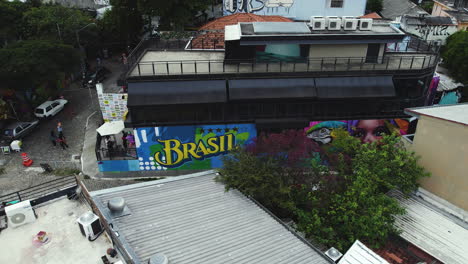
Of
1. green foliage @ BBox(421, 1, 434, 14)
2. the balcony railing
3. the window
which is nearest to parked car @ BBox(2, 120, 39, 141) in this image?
the balcony railing

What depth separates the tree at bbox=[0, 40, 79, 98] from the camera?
31875mm

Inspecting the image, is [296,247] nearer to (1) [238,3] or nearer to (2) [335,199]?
(2) [335,199]

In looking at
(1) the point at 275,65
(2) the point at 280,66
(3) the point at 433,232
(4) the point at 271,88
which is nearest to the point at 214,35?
(1) the point at 275,65

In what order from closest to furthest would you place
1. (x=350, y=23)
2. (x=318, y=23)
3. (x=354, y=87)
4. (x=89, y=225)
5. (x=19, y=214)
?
1. (x=89, y=225)
2. (x=19, y=214)
3. (x=354, y=87)
4. (x=350, y=23)
5. (x=318, y=23)

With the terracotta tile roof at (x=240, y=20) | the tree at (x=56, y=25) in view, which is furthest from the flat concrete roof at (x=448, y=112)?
the tree at (x=56, y=25)

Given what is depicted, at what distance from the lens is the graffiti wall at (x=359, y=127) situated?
2703 centimetres

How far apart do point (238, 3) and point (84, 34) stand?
21620 mm

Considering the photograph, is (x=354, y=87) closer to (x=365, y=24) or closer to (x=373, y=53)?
(x=373, y=53)

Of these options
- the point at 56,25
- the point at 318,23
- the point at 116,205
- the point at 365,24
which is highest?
the point at 318,23

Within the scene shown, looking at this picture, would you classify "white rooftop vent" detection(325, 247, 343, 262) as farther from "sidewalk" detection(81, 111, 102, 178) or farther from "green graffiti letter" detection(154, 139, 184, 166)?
"sidewalk" detection(81, 111, 102, 178)

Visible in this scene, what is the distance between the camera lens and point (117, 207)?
15562 mm

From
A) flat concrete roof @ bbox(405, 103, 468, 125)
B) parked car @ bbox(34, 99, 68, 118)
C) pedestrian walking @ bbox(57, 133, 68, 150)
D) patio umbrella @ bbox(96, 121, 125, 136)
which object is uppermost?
flat concrete roof @ bbox(405, 103, 468, 125)

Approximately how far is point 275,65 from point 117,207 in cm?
1616

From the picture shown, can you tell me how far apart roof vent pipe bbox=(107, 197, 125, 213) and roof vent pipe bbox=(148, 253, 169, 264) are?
360 cm
